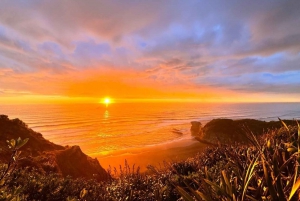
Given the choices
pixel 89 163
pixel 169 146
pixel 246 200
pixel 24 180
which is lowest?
pixel 169 146

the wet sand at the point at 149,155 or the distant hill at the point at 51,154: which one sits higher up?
the distant hill at the point at 51,154

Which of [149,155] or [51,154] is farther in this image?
[149,155]

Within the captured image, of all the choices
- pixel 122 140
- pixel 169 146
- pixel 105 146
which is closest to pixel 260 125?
pixel 169 146

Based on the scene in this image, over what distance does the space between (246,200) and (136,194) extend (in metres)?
2.48

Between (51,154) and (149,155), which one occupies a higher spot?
(51,154)

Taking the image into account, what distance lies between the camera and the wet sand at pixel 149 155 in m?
18.7

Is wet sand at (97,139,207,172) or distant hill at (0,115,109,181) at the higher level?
distant hill at (0,115,109,181)

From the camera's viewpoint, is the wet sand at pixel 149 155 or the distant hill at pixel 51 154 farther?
the wet sand at pixel 149 155

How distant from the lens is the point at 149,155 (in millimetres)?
21453

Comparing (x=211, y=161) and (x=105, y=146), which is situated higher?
(x=211, y=161)

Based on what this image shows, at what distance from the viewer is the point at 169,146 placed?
2575 cm

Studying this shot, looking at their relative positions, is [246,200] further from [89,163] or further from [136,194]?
[89,163]

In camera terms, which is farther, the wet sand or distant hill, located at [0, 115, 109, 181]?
the wet sand

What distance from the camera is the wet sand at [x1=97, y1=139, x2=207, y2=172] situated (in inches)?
736
